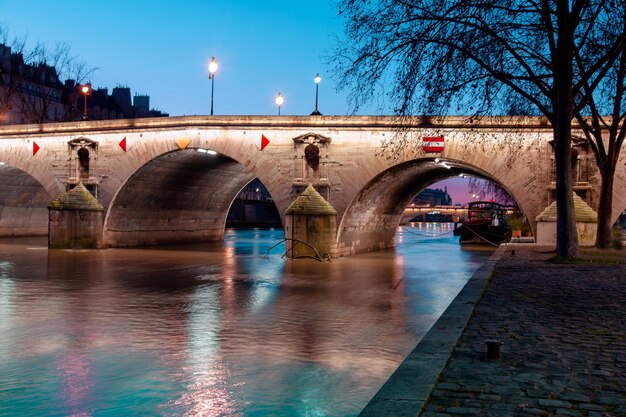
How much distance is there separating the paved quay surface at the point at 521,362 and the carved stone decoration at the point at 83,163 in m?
26.9

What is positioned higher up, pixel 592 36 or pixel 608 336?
pixel 592 36

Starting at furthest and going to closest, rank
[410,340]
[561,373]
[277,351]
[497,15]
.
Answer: [497,15], [410,340], [277,351], [561,373]

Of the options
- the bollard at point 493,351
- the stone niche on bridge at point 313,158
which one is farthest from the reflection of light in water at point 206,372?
the stone niche on bridge at point 313,158

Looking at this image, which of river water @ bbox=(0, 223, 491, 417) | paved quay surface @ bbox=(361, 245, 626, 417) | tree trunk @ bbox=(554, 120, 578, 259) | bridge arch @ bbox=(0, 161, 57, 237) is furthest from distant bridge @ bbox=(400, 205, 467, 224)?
paved quay surface @ bbox=(361, 245, 626, 417)

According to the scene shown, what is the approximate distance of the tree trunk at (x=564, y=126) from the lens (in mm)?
17672

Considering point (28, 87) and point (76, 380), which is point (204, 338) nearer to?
point (76, 380)

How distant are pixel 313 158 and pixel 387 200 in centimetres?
659

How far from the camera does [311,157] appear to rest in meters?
30.6

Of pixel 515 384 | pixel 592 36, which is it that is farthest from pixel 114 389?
pixel 592 36

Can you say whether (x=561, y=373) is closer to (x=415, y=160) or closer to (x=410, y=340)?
(x=410, y=340)

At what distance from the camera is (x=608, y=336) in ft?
25.2

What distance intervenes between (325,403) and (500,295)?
4930mm

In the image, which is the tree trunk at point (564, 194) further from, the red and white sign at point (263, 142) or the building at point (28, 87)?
the building at point (28, 87)

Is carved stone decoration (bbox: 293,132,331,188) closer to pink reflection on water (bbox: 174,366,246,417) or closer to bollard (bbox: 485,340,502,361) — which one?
pink reflection on water (bbox: 174,366,246,417)
